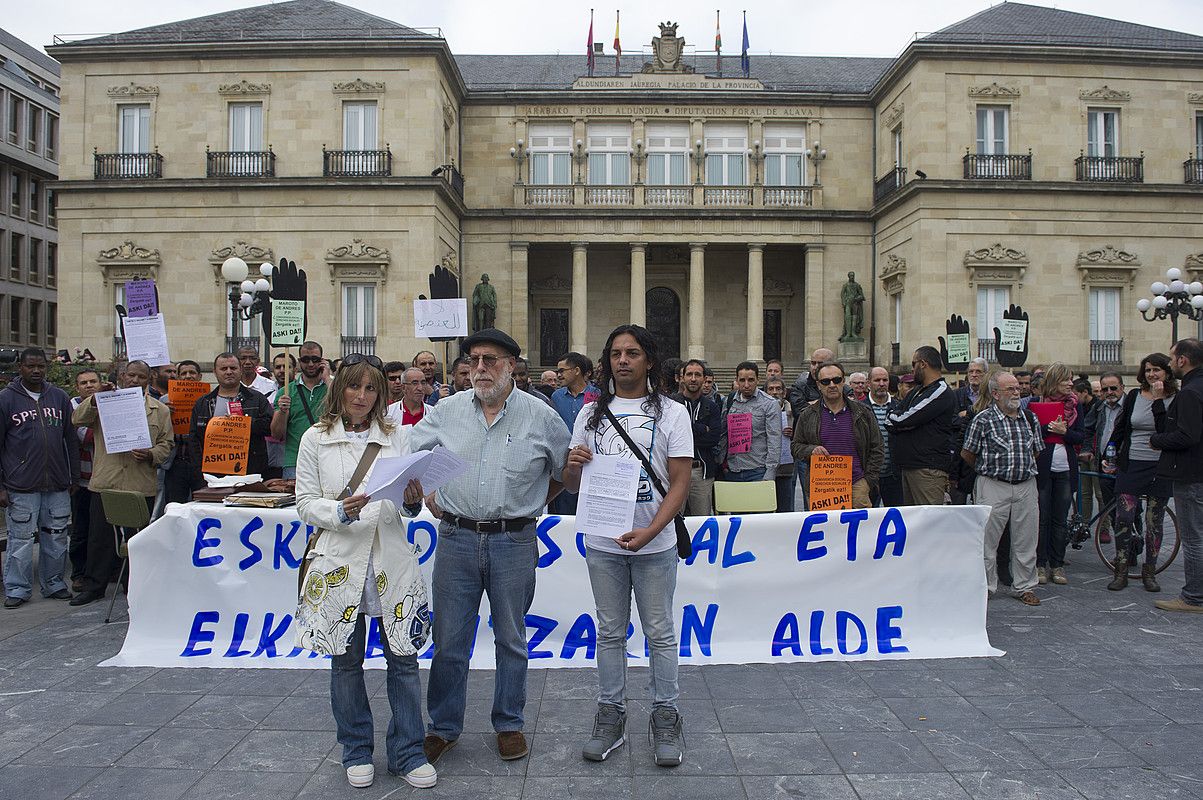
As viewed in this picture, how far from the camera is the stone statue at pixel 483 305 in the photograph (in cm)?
3050

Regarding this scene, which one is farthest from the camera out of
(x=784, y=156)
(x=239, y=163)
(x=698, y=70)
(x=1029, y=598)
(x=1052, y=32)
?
(x=698, y=70)

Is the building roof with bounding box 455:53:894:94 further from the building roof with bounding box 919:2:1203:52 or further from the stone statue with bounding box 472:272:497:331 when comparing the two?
the stone statue with bounding box 472:272:497:331

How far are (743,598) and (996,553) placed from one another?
3535 mm

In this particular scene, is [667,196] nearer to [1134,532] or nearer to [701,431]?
[701,431]

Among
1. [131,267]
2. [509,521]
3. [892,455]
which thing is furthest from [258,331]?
[509,521]

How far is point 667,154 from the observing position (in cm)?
3222

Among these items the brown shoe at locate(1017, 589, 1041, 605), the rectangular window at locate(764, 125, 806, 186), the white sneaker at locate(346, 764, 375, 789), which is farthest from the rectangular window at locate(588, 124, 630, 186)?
the white sneaker at locate(346, 764, 375, 789)

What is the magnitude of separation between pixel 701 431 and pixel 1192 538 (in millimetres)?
4613

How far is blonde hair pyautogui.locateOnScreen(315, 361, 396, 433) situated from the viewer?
444 centimetres

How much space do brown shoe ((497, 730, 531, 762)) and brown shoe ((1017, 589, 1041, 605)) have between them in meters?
5.57

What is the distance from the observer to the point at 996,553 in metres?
8.59

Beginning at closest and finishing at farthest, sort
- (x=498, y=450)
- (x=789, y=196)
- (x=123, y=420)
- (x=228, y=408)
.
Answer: (x=498, y=450) < (x=123, y=420) < (x=228, y=408) < (x=789, y=196)

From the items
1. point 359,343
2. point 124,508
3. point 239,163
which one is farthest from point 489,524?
point 239,163

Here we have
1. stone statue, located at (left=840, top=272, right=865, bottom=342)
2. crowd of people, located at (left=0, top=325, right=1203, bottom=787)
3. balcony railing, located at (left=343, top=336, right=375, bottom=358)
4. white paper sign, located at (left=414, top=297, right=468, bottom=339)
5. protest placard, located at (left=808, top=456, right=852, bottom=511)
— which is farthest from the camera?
stone statue, located at (left=840, top=272, right=865, bottom=342)
